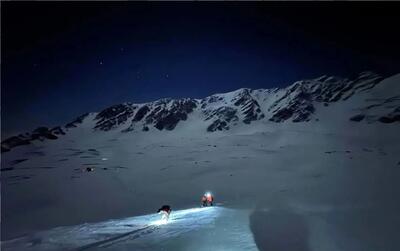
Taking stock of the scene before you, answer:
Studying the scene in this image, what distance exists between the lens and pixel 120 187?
68.2 metres

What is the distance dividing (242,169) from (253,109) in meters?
85.6

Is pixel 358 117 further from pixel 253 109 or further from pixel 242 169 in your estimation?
pixel 253 109

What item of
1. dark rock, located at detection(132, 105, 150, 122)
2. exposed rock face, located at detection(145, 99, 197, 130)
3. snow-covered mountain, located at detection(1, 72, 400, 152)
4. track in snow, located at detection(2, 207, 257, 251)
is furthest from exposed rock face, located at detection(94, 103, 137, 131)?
track in snow, located at detection(2, 207, 257, 251)

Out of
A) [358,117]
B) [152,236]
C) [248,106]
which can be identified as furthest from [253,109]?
[152,236]

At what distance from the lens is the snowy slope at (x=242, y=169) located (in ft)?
66.3

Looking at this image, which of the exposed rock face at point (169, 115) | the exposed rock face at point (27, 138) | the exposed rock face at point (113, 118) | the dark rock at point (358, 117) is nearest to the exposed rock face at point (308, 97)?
the dark rock at point (358, 117)

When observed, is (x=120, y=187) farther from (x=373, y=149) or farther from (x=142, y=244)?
(x=142, y=244)

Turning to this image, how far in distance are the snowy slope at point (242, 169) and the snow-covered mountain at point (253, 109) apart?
25.6 inches

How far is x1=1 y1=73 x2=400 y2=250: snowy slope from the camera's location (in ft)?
66.3

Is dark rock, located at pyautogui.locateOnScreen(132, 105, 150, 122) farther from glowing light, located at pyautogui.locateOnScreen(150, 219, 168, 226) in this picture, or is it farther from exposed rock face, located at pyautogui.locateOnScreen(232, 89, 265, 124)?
glowing light, located at pyautogui.locateOnScreen(150, 219, 168, 226)

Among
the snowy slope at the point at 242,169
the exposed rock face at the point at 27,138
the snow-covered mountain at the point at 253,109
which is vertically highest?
the snow-covered mountain at the point at 253,109

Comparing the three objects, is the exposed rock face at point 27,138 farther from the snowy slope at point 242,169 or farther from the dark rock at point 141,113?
the dark rock at point 141,113

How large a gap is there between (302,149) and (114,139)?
7047cm

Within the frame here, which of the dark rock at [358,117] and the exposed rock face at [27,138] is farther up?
the exposed rock face at [27,138]
